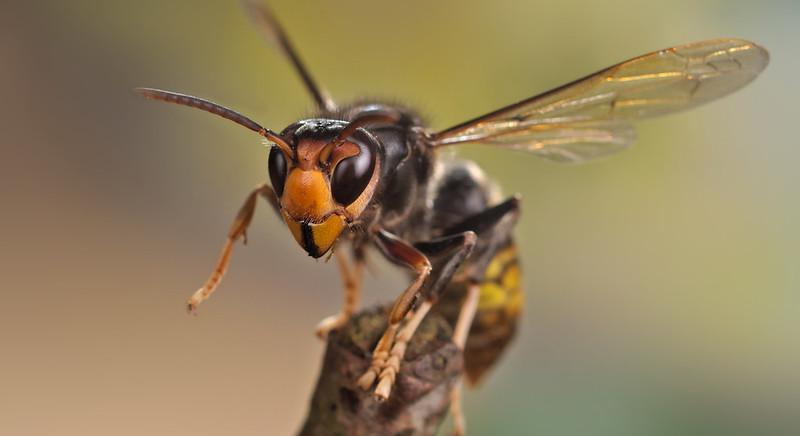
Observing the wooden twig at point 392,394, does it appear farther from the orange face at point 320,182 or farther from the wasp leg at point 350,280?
the wasp leg at point 350,280

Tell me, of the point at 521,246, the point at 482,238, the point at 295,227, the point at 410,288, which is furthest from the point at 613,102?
the point at 521,246

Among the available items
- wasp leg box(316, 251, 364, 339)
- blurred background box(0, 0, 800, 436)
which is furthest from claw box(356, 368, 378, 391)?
blurred background box(0, 0, 800, 436)

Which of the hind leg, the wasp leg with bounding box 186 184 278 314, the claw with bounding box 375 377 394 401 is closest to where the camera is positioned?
the claw with bounding box 375 377 394 401

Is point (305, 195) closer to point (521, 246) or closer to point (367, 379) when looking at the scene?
point (367, 379)

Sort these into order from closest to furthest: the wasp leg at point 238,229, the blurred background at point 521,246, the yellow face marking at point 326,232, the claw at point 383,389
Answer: the claw at point 383,389
the yellow face marking at point 326,232
the wasp leg at point 238,229
the blurred background at point 521,246

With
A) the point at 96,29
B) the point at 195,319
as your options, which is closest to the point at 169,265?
the point at 195,319

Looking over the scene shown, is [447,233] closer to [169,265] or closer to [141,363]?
[141,363]

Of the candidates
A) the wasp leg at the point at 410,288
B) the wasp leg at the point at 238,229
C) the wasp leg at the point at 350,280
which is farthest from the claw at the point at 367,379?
the wasp leg at the point at 350,280

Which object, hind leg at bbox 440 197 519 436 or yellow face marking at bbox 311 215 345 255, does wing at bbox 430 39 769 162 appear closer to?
hind leg at bbox 440 197 519 436
